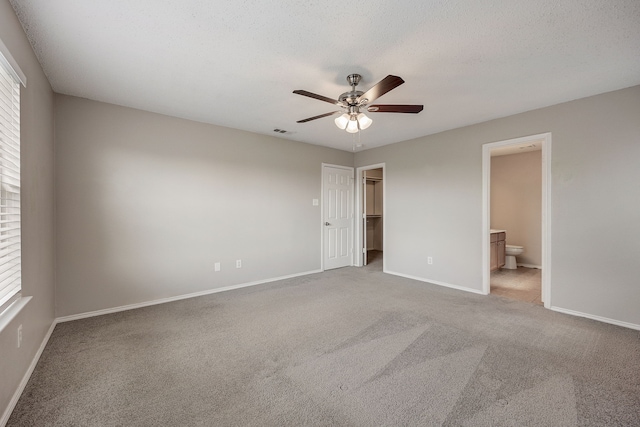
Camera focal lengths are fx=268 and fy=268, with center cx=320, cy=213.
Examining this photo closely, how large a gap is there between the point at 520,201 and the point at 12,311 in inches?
300

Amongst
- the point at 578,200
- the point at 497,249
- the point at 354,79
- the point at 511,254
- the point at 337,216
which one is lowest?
the point at 511,254

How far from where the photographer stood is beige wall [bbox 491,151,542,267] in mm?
5594

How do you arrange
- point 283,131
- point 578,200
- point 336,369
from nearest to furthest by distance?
1. point 336,369
2. point 578,200
3. point 283,131

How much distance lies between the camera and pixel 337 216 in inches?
218

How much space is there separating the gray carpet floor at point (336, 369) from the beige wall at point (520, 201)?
3028 mm

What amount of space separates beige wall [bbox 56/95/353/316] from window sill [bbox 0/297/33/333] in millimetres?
1279

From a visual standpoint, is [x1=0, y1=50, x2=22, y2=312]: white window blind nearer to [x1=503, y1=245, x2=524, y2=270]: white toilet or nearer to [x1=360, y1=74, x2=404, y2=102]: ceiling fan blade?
[x1=360, y1=74, x2=404, y2=102]: ceiling fan blade

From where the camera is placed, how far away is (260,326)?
2803 millimetres

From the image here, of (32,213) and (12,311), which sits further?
(32,213)

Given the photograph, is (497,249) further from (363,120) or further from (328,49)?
(328,49)

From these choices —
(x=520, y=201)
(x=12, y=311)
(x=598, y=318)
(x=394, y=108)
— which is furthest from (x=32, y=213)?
(x=520, y=201)

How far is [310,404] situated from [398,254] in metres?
3.65

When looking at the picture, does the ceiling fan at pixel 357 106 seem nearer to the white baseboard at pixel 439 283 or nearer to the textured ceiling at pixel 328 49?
the textured ceiling at pixel 328 49

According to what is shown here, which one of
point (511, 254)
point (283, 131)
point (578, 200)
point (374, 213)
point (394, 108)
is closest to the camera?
point (394, 108)
